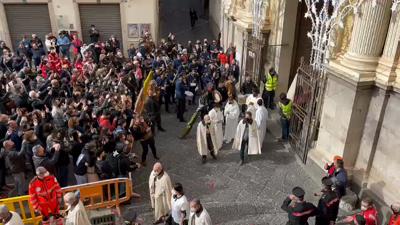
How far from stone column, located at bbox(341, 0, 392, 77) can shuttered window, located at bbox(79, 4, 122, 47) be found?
14.2 metres

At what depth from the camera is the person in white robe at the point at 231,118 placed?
1131 centimetres

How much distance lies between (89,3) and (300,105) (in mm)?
13212

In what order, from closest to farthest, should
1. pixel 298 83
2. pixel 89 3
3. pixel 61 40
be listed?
pixel 298 83 < pixel 61 40 < pixel 89 3

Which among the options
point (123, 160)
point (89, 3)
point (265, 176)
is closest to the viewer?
point (123, 160)

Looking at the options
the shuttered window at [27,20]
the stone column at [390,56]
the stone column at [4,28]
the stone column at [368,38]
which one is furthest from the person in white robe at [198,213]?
the stone column at [4,28]

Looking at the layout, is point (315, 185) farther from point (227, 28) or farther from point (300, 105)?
point (227, 28)

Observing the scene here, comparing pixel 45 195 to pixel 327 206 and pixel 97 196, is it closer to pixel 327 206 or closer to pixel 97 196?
pixel 97 196

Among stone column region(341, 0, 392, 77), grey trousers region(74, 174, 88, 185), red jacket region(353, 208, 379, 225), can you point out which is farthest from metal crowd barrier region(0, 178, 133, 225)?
stone column region(341, 0, 392, 77)

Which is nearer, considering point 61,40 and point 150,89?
point 150,89

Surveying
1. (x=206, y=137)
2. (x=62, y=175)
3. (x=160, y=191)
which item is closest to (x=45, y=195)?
(x=62, y=175)

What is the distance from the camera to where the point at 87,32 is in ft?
66.4

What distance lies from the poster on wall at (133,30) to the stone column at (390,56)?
1421 centimetres

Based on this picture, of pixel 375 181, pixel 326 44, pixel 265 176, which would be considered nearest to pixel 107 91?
pixel 265 176

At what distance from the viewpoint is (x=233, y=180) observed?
380 inches
